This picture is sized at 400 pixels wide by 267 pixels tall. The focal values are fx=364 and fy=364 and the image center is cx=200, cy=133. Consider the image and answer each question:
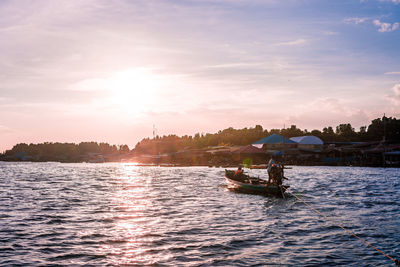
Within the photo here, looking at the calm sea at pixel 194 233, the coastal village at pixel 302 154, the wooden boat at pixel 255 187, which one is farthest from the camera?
the coastal village at pixel 302 154

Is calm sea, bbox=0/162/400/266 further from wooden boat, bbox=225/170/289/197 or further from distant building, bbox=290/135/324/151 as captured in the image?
distant building, bbox=290/135/324/151

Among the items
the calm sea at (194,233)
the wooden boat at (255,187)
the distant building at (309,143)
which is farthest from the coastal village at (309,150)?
the calm sea at (194,233)

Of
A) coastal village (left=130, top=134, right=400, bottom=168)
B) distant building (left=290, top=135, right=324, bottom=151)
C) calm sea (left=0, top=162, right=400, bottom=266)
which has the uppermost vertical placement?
distant building (left=290, top=135, right=324, bottom=151)

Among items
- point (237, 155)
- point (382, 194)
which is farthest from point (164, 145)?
point (382, 194)

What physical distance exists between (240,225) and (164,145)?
178523 millimetres

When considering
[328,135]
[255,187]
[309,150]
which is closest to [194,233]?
[255,187]

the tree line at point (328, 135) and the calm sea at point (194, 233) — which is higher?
the tree line at point (328, 135)

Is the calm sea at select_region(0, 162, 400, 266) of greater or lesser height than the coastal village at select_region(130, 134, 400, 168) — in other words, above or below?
below

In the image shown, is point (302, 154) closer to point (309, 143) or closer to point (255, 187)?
point (309, 143)

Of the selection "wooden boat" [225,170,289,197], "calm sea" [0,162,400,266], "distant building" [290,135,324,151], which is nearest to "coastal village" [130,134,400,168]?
"distant building" [290,135,324,151]

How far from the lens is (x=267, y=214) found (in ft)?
85.3

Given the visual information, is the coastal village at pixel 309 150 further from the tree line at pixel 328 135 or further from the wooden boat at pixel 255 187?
the wooden boat at pixel 255 187

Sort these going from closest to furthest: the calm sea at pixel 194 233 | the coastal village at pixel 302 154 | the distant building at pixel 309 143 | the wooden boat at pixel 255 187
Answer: the calm sea at pixel 194 233
the wooden boat at pixel 255 187
the coastal village at pixel 302 154
the distant building at pixel 309 143

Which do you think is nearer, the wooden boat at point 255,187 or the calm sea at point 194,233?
the calm sea at point 194,233
